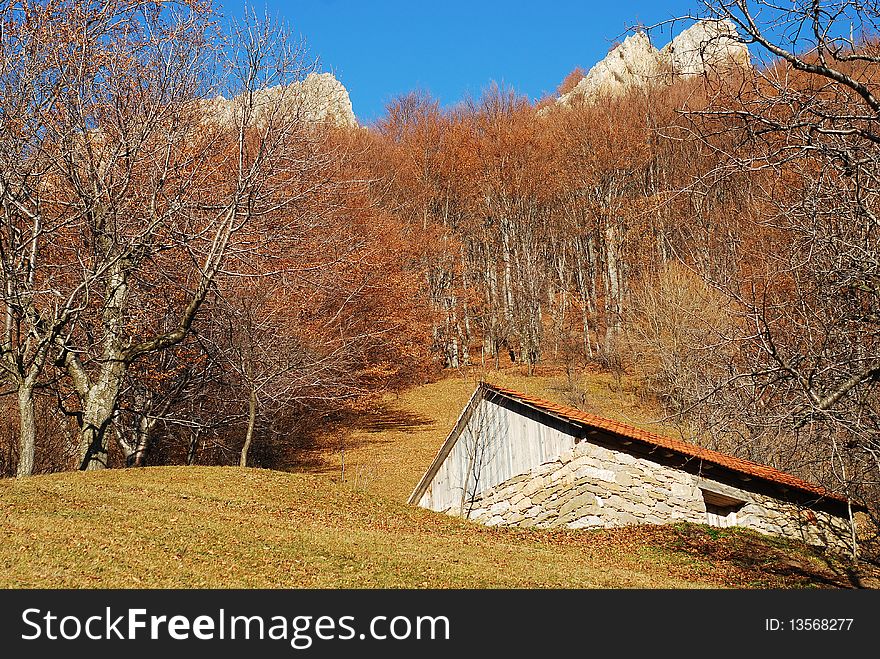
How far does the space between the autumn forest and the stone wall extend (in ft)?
4.46

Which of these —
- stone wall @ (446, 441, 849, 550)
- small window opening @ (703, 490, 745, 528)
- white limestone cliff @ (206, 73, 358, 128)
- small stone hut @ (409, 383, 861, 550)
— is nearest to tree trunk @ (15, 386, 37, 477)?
white limestone cliff @ (206, 73, 358, 128)

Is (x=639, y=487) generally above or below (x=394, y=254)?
below

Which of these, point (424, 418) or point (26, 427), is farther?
point (424, 418)

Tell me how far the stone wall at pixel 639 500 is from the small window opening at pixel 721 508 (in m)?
0.12

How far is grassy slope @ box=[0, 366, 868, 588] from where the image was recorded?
9.11 m

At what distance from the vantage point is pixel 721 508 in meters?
16.9

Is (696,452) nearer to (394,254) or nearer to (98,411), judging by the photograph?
(98,411)

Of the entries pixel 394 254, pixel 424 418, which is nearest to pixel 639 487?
pixel 424 418

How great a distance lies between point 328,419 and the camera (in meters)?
32.2

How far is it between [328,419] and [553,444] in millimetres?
16906

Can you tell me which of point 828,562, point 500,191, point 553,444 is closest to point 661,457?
point 553,444

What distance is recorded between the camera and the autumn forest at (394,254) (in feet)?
26.6

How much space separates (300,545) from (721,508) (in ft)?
31.7

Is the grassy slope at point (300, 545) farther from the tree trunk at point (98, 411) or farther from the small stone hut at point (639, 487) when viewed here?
the tree trunk at point (98, 411)
